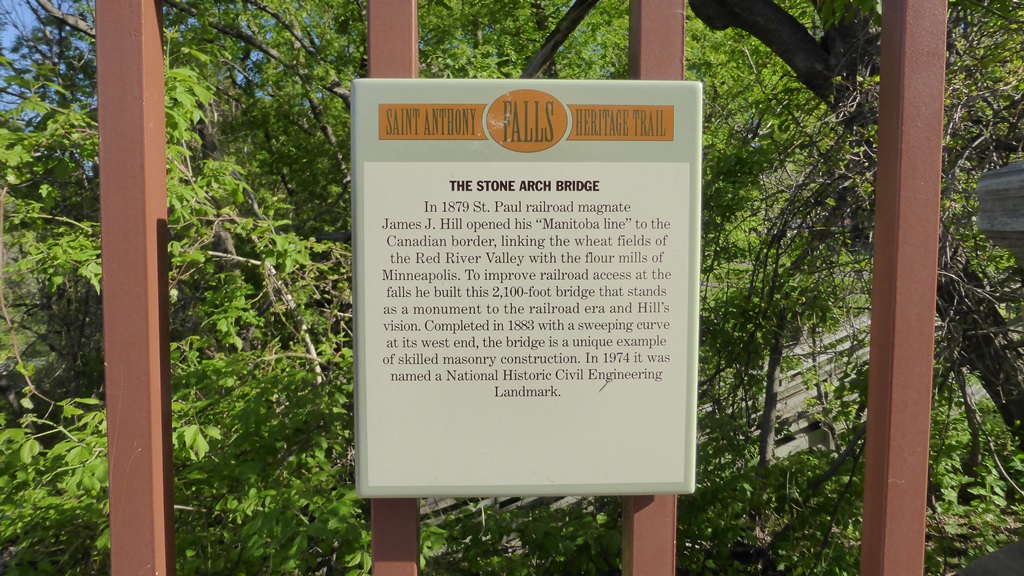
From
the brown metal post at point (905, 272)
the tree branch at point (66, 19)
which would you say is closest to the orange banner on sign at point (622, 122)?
the brown metal post at point (905, 272)

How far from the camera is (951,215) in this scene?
10.2 feet

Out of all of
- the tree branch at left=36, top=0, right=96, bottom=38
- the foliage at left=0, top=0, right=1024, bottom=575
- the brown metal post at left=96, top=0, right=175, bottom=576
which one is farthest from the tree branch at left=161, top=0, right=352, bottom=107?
the brown metal post at left=96, top=0, right=175, bottom=576

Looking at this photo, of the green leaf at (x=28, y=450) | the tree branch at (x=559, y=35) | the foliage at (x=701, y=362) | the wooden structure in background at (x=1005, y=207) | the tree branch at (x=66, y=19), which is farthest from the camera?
the tree branch at (x=66, y=19)

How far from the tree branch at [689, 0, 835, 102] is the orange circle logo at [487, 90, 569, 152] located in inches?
125

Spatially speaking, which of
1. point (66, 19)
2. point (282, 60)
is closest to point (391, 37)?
point (282, 60)

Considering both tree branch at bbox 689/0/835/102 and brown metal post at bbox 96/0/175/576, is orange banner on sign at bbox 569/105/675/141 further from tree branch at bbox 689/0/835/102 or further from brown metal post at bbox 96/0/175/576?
tree branch at bbox 689/0/835/102

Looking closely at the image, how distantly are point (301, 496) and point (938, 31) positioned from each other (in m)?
2.42

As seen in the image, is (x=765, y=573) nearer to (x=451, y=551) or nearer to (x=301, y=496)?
(x=451, y=551)

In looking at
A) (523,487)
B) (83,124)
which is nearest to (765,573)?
(523,487)

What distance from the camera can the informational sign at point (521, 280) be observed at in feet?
5.04

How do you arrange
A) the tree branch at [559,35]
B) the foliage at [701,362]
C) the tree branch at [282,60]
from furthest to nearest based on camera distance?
1. the tree branch at [282,60]
2. the tree branch at [559,35]
3. the foliage at [701,362]

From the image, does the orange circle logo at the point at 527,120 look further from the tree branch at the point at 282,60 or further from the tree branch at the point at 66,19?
the tree branch at the point at 66,19

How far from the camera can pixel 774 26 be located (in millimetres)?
4332

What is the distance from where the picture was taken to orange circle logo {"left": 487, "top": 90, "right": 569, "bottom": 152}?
60.7 inches
